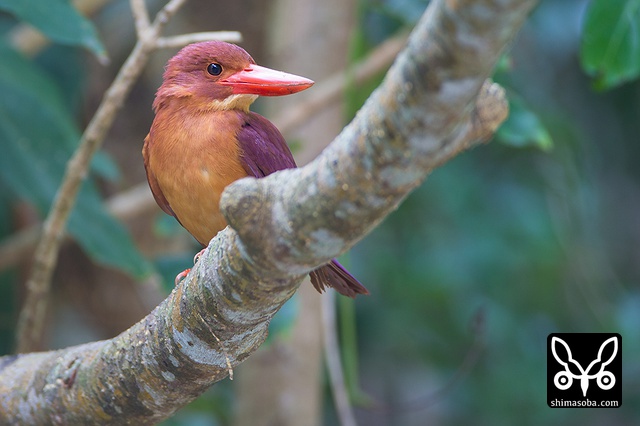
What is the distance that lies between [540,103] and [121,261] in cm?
347

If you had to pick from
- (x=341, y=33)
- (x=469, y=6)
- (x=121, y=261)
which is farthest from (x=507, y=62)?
(x=469, y=6)

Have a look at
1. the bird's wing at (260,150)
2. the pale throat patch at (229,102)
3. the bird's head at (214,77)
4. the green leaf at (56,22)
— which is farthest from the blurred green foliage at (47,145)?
the bird's wing at (260,150)

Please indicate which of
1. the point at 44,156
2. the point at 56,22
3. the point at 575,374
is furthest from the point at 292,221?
the point at 44,156

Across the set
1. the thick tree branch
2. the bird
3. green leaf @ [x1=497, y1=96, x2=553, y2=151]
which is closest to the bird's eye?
the bird

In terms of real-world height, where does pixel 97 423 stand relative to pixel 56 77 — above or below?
below

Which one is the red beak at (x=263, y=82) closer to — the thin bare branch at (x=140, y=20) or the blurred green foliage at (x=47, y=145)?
the thin bare branch at (x=140, y=20)

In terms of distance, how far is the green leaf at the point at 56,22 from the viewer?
109 inches

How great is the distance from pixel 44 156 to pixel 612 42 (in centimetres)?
214

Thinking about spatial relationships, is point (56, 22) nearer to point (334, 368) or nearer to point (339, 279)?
point (339, 279)

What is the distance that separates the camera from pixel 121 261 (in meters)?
2.98

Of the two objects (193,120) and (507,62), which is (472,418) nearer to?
(507,62)

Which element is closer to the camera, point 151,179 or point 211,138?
point 211,138

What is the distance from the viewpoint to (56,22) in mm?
2777

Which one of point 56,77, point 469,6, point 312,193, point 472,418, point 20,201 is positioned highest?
point 56,77
